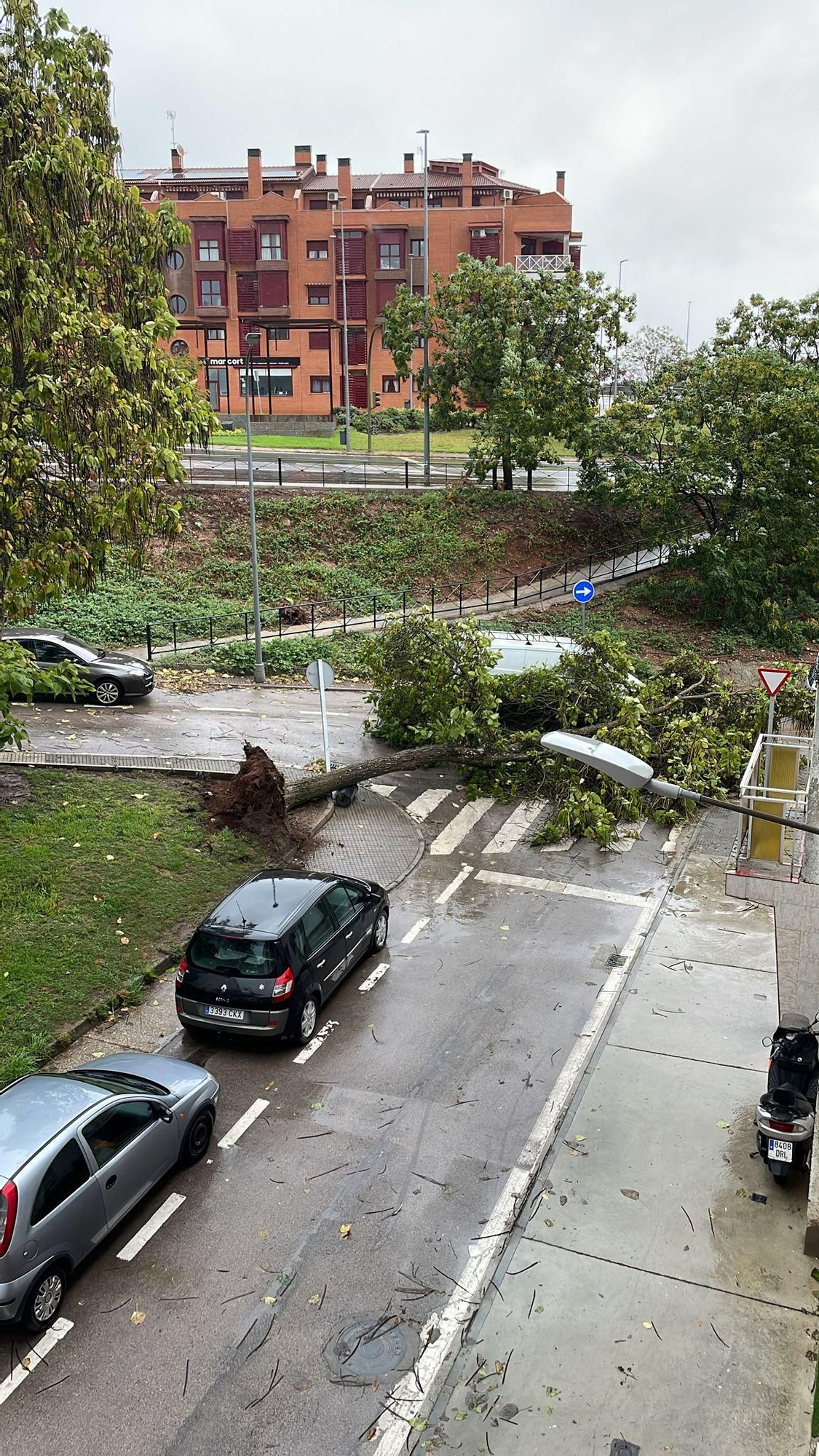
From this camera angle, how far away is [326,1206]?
8602 mm

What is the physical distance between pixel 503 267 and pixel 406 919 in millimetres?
27850

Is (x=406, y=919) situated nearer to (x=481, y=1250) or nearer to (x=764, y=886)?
(x=764, y=886)

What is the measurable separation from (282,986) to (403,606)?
884 inches

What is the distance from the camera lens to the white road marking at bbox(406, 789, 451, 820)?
1797 centimetres

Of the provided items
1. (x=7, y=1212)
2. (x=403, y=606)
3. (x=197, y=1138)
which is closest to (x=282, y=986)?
(x=197, y=1138)

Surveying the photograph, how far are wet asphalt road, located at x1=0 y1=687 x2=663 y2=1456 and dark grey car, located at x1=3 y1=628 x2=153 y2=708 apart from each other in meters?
10.9

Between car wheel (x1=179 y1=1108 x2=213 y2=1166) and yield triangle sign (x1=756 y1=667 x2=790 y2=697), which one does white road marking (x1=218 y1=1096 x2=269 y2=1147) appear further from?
yield triangle sign (x1=756 y1=667 x2=790 y2=697)

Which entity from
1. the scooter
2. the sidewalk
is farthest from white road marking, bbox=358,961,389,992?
the scooter

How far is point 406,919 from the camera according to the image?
14188mm

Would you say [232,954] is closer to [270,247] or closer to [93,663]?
[93,663]

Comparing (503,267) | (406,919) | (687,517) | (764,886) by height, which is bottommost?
(406,919)

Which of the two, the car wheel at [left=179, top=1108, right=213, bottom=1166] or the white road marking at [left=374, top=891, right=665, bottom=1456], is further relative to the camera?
the car wheel at [left=179, top=1108, right=213, bottom=1166]

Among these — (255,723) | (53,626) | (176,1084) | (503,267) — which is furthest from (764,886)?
(503,267)

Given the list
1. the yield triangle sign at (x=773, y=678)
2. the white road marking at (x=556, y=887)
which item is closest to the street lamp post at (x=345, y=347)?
the white road marking at (x=556, y=887)
